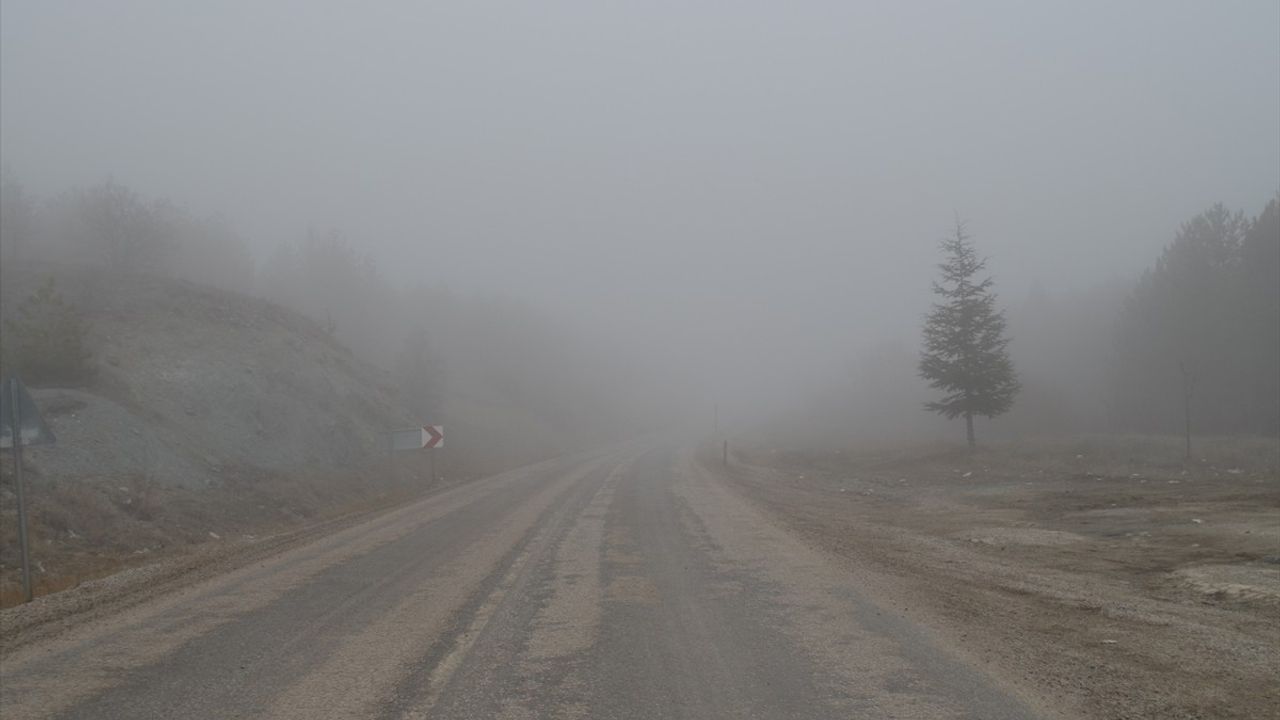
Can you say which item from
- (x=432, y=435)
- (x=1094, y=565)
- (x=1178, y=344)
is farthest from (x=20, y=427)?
(x=1178, y=344)

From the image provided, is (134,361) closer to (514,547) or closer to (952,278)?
(514,547)

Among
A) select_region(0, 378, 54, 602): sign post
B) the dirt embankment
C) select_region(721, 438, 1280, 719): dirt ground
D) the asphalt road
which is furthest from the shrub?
select_region(721, 438, 1280, 719): dirt ground

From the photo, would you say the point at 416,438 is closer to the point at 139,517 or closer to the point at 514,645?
the point at 139,517

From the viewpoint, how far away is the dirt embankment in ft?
49.4

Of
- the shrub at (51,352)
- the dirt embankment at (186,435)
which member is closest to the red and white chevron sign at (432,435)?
the dirt embankment at (186,435)

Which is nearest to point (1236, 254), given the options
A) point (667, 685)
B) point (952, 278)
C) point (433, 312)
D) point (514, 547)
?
point (952, 278)

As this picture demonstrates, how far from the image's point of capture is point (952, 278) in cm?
3438

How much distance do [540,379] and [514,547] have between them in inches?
3283

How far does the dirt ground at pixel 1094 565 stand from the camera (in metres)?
5.79

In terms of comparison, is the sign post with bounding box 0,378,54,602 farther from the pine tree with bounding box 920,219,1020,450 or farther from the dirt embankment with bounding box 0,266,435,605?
the pine tree with bounding box 920,219,1020,450

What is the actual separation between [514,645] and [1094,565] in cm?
855

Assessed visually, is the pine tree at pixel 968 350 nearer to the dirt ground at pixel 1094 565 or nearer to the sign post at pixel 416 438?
the dirt ground at pixel 1094 565

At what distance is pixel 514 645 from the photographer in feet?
22.1

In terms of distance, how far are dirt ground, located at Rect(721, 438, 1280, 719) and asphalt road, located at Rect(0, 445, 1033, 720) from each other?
0.73 m
